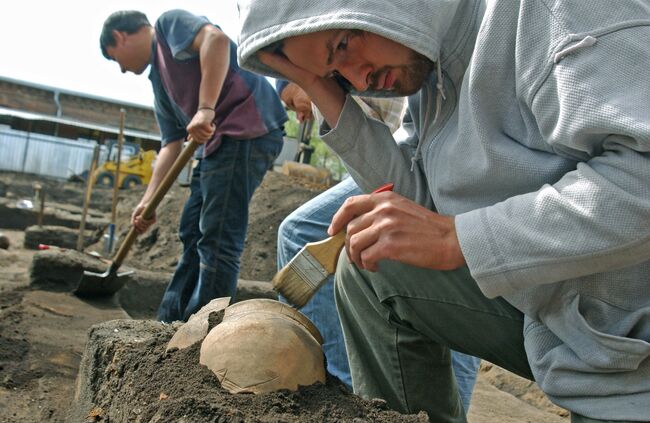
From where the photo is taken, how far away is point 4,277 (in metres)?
6.37

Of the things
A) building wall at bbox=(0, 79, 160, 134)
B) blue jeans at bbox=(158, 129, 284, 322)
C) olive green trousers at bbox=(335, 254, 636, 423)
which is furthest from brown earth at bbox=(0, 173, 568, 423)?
building wall at bbox=(0, 79, 160, 134)

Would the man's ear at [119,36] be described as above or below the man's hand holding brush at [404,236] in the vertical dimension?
above

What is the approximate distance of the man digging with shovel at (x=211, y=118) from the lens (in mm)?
3938

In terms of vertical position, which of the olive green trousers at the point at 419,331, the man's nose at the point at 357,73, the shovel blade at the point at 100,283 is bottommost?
the shovel blade at the point at 100,283

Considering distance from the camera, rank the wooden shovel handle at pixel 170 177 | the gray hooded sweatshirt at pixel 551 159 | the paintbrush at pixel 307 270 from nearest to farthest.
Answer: the gray hooded sweatshirt at pixel 551 159 < the paintbrush at pixel 307 270 < the wooden shovel handle at pixel 170 177

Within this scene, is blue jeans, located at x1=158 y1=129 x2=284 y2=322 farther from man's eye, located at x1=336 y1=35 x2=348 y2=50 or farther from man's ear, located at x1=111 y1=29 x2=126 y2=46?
man's eye, located at x1=336 y1=35 x2=348 y2=50

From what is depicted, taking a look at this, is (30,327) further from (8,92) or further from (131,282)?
(8,92)

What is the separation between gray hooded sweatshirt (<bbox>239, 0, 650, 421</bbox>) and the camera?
1.36m

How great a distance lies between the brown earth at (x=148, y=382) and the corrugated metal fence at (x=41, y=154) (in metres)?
21.7

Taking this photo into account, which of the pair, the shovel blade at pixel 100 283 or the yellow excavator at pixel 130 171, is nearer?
the shovel blade at pixel 100 283

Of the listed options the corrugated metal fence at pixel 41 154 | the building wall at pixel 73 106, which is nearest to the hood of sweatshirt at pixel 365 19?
the corrugated metal fence at pixel 41 154

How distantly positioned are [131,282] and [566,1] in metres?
4.92

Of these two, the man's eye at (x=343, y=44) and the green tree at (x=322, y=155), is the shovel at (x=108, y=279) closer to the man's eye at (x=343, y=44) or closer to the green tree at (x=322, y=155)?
the man's eye at (x=343, y=44)

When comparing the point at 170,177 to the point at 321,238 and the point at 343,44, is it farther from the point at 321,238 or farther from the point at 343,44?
the point at 343,44
